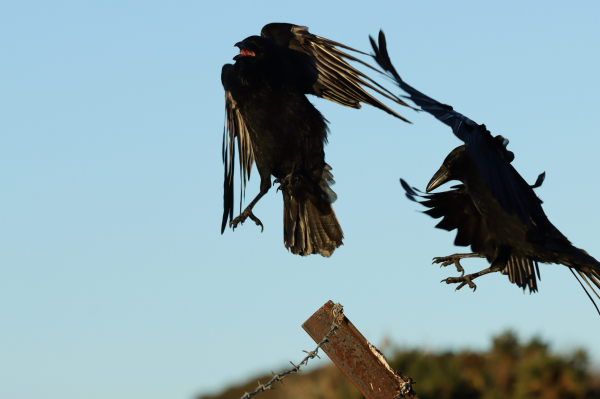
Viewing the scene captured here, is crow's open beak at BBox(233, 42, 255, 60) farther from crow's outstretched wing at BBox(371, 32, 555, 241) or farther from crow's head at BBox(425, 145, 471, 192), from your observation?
crow's head at BBox(425, 145, 471, 192)

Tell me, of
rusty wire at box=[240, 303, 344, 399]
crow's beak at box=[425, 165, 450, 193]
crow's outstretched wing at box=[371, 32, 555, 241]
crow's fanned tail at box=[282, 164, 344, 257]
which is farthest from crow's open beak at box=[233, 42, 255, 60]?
rusty wire at box=[240, 303, 344, 399]

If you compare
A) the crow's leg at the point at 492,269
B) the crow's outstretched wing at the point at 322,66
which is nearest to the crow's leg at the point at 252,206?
the crow's outstretched wing at the point at 322,66

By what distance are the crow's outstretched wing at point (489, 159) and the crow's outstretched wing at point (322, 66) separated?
1020mm

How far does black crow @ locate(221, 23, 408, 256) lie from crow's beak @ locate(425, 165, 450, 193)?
0.80 meters

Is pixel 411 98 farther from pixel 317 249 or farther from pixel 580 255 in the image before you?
pixel 317 249

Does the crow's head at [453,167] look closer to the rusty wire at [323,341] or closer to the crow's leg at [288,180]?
the crow's leg at [288,180]

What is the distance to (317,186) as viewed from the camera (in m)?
5.11

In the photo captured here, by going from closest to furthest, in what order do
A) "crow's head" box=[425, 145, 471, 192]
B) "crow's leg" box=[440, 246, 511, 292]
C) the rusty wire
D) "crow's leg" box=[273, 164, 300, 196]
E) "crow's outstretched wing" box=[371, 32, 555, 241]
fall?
the rusty wire < "crow's outstretched wing" box=[371, 32, 555, 241] < "crow's leg" box=[440, 246, 511, 292] < "crow's head" box=[425, 145, 471, 192] < "crow's leg" box=[273, 164, 300, 196]

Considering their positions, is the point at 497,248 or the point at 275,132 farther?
the point at 275,132

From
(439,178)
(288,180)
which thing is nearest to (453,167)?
(439,178)

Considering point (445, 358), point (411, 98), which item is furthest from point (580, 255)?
point (445, 358)

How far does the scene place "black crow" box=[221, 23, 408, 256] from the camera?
494 centimetres

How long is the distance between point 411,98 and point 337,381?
7.76m

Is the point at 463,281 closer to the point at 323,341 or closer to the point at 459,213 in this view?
the point at 459,213
